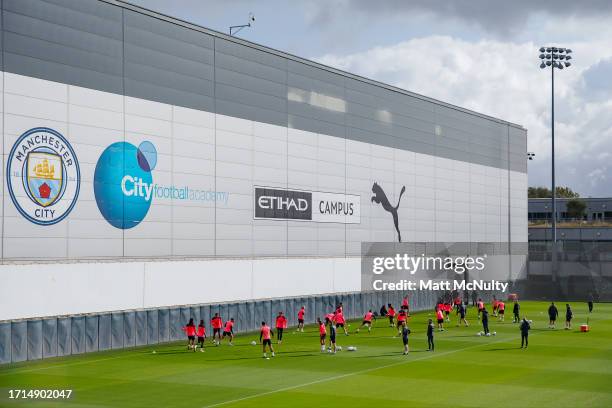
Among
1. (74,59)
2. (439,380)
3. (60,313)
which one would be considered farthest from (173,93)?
(439,380)

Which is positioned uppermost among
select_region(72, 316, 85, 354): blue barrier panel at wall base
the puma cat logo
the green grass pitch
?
the puma cat logo

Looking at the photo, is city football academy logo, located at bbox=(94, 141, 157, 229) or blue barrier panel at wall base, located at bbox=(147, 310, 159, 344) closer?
city football academy logo, located at bbox=(94, 141, 157, 229)

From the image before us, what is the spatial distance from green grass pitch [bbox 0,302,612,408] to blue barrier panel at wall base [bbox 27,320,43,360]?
818mm

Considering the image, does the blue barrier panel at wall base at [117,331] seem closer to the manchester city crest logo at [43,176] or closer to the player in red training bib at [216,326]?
the player in red training bib at [216,326]

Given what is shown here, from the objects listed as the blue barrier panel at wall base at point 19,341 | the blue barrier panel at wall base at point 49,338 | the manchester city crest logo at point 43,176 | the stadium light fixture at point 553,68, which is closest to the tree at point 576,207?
the stadium light fixture at point 553,68

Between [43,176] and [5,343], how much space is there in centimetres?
829

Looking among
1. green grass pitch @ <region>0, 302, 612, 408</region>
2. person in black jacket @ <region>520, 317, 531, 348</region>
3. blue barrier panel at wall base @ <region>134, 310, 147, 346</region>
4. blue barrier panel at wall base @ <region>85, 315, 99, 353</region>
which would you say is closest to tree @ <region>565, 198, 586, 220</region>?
green grass pitch @ <region>0, 302, 612, 408</region>

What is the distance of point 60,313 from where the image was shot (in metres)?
41.5

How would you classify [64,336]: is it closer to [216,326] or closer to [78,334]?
[78,334]

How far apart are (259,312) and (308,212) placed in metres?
9.39

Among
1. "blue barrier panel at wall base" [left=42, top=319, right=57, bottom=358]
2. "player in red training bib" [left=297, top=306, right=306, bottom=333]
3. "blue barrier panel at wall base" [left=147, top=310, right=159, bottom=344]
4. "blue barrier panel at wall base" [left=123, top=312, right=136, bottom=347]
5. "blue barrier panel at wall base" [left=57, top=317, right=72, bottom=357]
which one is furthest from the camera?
"player in red training bib" [left=297, top=306, right=306, bottom=333]

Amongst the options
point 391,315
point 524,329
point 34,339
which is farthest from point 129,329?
point 524,329

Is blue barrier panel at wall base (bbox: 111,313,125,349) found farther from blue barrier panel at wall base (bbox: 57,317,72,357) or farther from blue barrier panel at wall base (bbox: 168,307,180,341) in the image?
blue barrier panel at wall base (bbox: 168,307,180,341)

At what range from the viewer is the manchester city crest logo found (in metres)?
39.9
